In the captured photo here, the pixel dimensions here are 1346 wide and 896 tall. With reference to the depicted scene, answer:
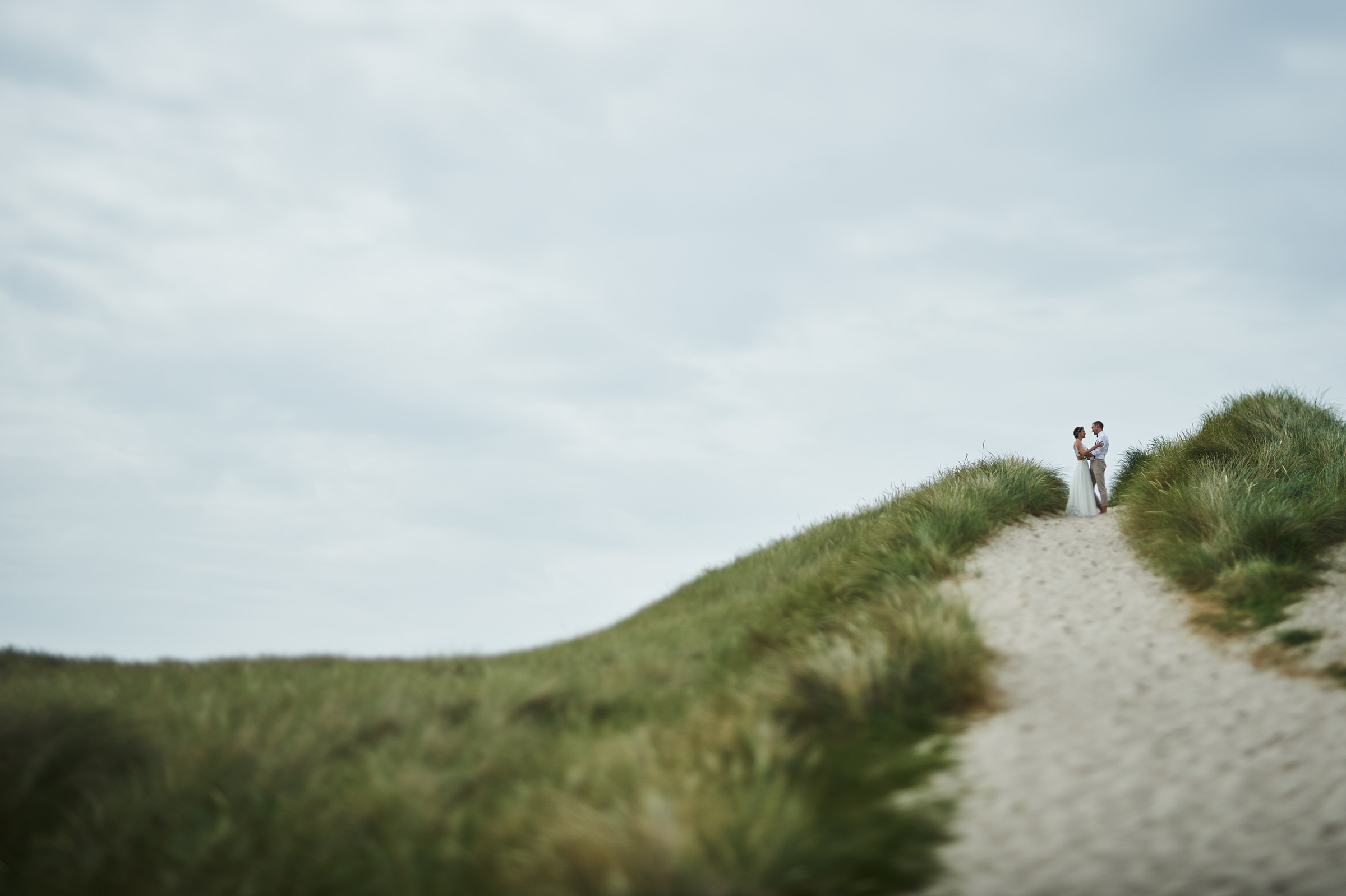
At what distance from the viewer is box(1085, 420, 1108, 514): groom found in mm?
17375

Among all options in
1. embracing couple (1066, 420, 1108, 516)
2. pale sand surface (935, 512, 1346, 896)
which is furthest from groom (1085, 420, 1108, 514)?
pale sand surface (935, 512, 1346, 896)

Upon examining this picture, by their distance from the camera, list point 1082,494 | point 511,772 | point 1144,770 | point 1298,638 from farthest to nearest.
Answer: point 1082,494 < point 1298,638 < point 511,772 < point 1144,770

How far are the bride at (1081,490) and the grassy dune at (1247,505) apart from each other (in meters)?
0.61

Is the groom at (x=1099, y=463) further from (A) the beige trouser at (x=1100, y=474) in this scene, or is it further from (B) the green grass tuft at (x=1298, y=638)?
(B) the green grass tuft at (x=1298, y=638)

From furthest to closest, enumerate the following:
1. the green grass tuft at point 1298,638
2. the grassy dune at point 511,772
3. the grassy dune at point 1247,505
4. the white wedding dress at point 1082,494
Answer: the white wedding dress at point 1082,494 < the grassy dune at point 1247,505 < the green grass tuft at point 1298,638 < the grassy dune at point 511,772

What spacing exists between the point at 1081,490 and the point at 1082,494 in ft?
0.28

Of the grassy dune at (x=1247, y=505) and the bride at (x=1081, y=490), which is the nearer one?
the grassy dune at (x=1247, y=505)

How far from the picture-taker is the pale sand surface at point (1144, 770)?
179 inches

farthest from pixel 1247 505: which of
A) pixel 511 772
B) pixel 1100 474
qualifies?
pixel 511 772

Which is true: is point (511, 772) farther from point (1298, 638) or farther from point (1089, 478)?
point (1089, 478)

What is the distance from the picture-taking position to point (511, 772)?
19.9 feet

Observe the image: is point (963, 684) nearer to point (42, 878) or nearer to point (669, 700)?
point (669, 700)

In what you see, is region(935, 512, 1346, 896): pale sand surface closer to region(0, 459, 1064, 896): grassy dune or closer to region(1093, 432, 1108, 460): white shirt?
region(0, 459, 1064, 896): grassy dune

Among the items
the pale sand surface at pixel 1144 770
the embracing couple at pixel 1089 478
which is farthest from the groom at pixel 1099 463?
the pale sand surface at pixel 1144 770
